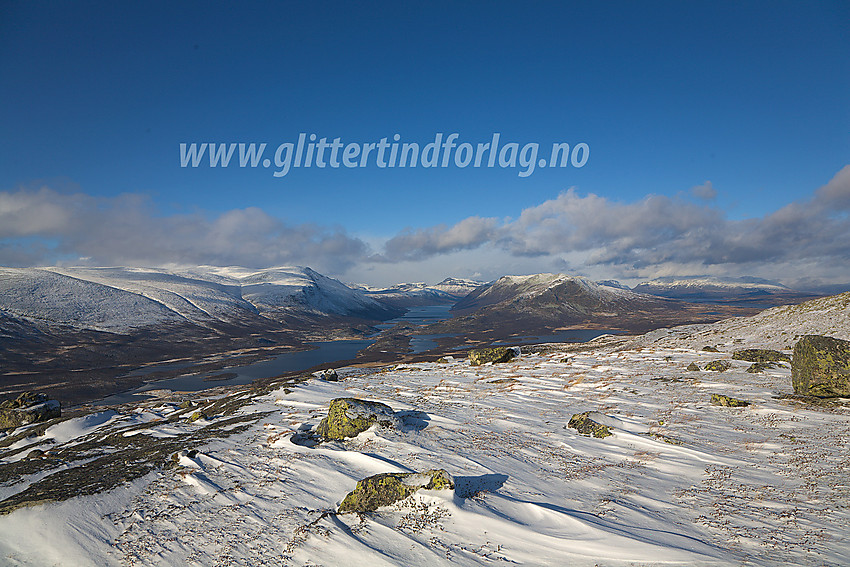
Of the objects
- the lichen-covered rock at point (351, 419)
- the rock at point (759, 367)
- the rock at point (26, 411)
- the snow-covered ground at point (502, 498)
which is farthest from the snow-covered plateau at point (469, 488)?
the rock at point (26, 411)

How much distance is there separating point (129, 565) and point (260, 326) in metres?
212

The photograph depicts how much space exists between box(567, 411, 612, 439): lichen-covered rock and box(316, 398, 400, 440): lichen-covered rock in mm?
6884

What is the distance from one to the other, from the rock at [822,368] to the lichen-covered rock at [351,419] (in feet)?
58.3

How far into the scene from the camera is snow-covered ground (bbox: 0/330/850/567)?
639 centimetres

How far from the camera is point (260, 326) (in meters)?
197

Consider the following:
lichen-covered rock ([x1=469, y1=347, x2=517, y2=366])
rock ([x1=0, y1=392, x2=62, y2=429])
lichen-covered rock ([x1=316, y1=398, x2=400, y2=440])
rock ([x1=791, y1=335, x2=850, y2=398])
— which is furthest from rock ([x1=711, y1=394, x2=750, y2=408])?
rock ([x1=0, y1=392, x2=62, y2=429])

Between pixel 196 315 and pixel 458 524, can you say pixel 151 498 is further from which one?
pixel 196 315

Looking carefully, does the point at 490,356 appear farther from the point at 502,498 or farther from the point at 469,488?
the point at 502,498

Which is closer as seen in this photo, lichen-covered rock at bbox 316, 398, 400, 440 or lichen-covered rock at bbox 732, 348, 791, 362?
lichen-covered rock at bbox 316, 398, 400, 440

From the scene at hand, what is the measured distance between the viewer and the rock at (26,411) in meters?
21.4

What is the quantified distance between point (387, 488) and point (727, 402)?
15.6 m

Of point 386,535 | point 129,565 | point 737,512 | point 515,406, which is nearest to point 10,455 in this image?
point 129,565

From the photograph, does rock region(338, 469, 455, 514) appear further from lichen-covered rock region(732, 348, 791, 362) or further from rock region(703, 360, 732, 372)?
lichen-covered rock region(732, 348, 791, 362)

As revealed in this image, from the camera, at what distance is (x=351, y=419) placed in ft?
41.6
